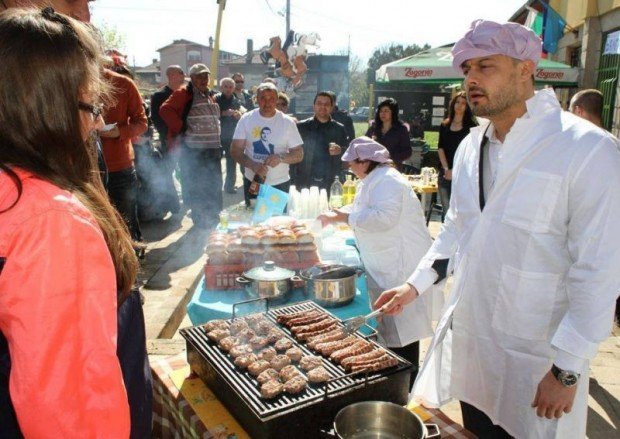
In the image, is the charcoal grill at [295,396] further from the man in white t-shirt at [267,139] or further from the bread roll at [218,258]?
the man in white t-shirt at [267,139]

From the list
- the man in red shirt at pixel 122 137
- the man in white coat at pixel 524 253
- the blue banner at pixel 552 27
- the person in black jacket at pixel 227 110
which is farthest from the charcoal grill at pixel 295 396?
the blue banner at pixel 552 27

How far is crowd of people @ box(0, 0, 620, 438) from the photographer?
103 cm

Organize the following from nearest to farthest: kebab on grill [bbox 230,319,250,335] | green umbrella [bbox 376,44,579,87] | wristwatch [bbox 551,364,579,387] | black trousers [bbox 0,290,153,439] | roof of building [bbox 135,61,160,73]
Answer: black trousers [bbox 0,290,153,439] → wristwatch [bbox 551,364,579,387] → kebab on grill [bbox 230,319,250,335] → green umbrella [bbox 376,44,579,87] → roof of building [bbox 135,61,160,73]

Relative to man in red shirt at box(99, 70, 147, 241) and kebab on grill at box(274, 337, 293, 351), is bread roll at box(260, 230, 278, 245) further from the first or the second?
man in red shirt at box(99, 70, 147, 241)

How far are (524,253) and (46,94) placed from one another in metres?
1.80

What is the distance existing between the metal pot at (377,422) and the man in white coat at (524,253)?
A: 58cm

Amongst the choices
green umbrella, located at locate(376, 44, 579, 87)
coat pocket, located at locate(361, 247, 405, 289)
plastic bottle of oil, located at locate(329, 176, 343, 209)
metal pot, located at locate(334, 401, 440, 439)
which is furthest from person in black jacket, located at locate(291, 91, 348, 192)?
metal pot, located at locate(334, 401, 440, 439)

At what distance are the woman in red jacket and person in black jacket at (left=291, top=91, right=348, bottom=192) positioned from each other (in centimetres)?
604

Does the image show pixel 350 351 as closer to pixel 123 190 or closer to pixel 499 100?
pixel 499 100

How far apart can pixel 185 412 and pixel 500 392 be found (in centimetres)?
140

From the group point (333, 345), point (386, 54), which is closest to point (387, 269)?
point (333, 345)

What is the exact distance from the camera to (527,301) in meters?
1.98

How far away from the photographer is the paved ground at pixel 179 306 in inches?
141

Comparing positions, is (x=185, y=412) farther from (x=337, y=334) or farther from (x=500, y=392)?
(x=500, y=392)
